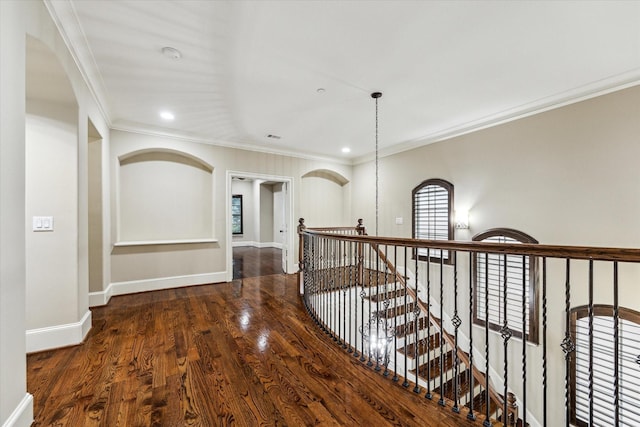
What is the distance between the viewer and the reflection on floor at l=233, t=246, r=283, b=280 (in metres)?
5.79

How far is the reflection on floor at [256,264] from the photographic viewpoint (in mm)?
5789

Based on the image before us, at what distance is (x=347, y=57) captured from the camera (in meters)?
2.54

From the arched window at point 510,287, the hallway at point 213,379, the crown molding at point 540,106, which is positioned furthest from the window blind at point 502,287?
the hallway at point 213,379

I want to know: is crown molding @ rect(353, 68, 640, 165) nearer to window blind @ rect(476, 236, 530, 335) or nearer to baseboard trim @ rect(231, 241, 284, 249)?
window blind @ rect(476, 236, 530, 335)

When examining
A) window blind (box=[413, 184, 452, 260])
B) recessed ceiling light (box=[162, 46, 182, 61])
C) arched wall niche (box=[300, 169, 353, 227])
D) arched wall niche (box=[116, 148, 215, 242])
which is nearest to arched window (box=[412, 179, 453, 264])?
window blind (box=[413, 184, 452, 260])

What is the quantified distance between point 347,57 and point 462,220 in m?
3.25

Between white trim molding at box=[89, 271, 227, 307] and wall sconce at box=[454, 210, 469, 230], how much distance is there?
4.32 metres

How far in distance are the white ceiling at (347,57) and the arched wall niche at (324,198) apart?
2.44 m

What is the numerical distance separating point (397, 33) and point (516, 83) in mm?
1775

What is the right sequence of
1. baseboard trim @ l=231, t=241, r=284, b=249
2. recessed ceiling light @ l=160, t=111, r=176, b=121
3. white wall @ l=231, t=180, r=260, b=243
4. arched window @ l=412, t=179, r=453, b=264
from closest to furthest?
recessed ceiling light @ l=160, t=111, r=176, b=121, arched window @ l=412, t=179, r=453, b=264, baseboard trim @ l=231, t=241, r=284, b=249, white wall @ l=231, t=180, r=260, b=243

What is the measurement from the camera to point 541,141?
11.5 ft

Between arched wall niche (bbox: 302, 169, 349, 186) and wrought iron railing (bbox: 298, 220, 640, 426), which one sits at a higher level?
arched wall niche (bbox: 302, 169, 349, 186)

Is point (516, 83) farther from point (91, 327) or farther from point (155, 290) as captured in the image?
point (155, 290)

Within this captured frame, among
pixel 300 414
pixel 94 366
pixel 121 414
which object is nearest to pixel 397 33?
pixel 300 414
